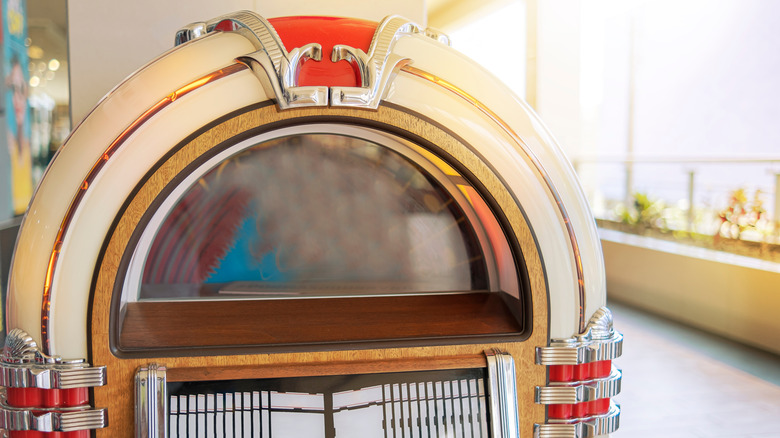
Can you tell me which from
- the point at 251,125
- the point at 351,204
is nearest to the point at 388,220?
the point at 351,204

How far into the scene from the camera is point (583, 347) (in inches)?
47.0

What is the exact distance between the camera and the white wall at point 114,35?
1751 mm

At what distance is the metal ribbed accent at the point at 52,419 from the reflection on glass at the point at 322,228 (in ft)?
1.45

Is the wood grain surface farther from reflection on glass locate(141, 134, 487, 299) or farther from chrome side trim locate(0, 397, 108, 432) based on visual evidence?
reflection on glass locate(141, 134, 487, 299)

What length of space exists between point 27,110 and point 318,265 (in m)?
2.36

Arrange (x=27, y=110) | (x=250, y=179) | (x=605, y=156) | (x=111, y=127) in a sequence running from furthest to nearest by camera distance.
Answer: (x=605, y=156) < (x=27, y=110) < (x=250, y=179) < (x=111, y=127)

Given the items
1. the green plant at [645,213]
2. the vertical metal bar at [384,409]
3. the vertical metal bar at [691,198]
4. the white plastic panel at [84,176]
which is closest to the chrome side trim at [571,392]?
the vertical metal bar at [384,409]

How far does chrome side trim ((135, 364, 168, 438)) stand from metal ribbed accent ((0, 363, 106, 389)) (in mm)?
78

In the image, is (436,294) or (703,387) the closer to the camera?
(436,294)

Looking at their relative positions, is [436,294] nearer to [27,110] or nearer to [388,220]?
[388,220]

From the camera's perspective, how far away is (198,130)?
109 centimetres

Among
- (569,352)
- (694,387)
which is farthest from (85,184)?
(694,387)

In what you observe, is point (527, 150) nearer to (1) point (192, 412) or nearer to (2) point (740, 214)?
(1) point (192, 412)

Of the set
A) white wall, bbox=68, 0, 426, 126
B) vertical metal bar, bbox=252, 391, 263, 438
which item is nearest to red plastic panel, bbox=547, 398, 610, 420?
vertical metal bar, bbox=252, 391, 263, 438
